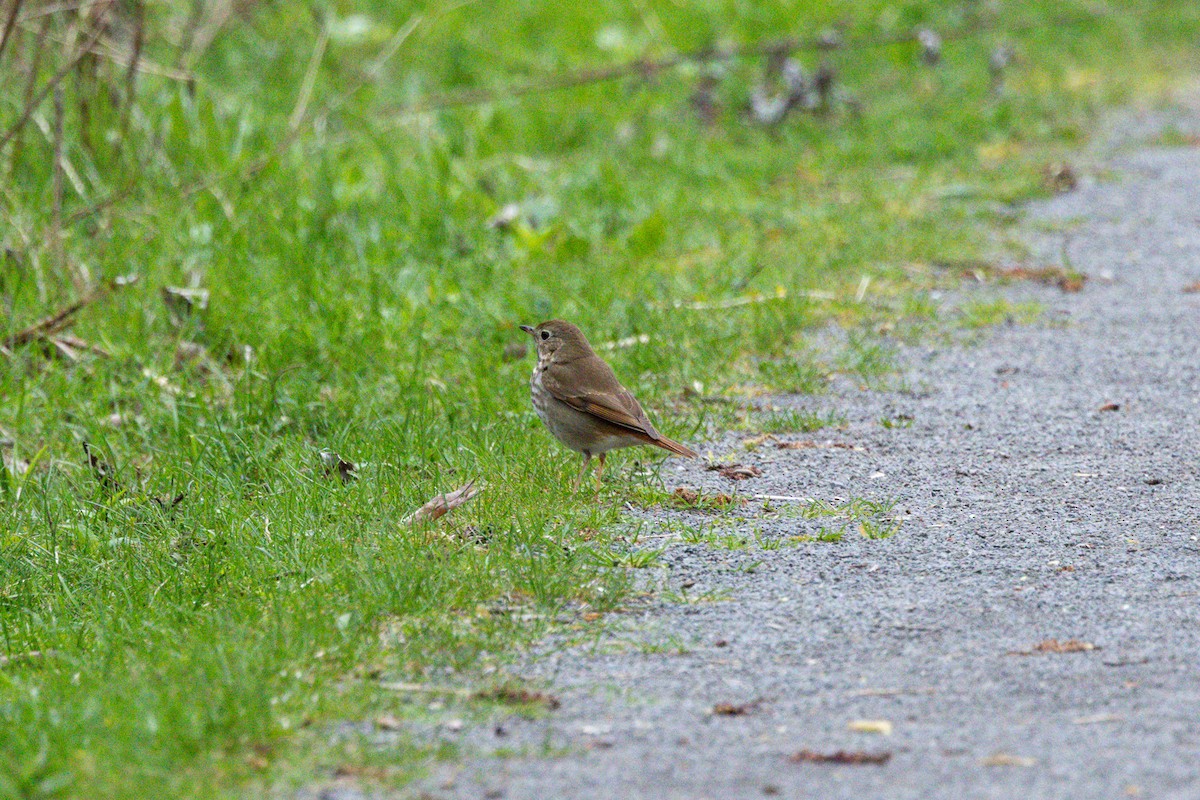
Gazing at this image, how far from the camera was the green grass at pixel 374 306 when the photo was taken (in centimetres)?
373

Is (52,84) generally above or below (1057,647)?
above

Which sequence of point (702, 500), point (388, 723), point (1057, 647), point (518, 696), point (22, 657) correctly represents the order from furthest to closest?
point (702, 500) < point (22, 657) < point (1057, 647) < point (518, 696) < point (388, 723)

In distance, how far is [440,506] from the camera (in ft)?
15.6

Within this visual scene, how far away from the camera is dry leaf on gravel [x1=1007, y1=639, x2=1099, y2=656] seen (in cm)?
370

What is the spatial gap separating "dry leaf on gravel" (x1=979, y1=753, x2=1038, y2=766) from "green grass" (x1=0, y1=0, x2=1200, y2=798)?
A: 1.15 m

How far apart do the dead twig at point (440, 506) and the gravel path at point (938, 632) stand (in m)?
0.73

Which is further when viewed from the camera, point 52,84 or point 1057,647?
point 52,84

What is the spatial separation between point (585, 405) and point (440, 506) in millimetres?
606

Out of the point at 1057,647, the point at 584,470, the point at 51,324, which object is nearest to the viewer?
the point at 1057,647

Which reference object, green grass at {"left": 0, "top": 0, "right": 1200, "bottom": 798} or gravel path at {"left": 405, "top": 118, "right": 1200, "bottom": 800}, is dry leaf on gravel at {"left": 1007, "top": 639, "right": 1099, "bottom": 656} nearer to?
gravel path at {"left": 405, "top": 118, "right": 1200, "bottom": 800}

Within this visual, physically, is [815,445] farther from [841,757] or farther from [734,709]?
[841,757]

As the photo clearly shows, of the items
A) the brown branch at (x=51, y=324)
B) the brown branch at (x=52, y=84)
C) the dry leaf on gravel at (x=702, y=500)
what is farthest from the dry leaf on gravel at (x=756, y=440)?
the brown branch at (x=52, y=84)

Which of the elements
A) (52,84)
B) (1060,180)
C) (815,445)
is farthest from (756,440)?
(1060,180)

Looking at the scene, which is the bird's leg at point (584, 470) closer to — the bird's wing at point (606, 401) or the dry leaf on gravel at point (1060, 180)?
the bird's wing at point (606, 401)
